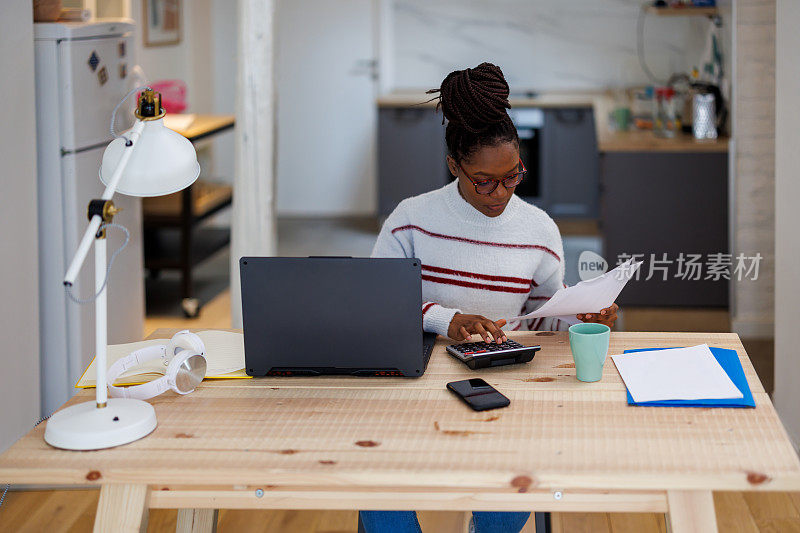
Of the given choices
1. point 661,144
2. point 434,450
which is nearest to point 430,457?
point 434,450

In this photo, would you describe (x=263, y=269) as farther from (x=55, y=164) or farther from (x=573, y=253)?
(x=573, y=253)

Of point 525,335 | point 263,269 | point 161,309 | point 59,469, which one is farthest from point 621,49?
point 59,469

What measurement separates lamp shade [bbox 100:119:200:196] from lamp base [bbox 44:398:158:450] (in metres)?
0.33

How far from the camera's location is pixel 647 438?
1320mm

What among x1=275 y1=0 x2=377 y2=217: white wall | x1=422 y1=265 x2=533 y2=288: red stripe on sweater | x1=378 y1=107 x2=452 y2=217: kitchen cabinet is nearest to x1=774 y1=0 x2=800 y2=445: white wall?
x1=422 y1=265 x2=533 y2=288: red stripe on sweater

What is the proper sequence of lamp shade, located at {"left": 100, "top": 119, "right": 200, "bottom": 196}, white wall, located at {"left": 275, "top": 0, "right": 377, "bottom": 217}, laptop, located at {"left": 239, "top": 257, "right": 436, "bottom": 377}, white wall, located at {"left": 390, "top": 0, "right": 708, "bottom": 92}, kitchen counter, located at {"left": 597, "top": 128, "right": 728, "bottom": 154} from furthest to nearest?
white wall, located at {"left": 275, "top": 0, "right": 377, "bottom": 217} < white wall, located at {"left": 390, "top": 0, "right": 708, "bottom": 92} < kitchen counter, located at {"left": 597, "top": 128, "right": 728, "bottom": 154} < laptop, located at {"left": 239, "top": 257, "right": 436, "bottom": 377} < lamp shade, located at {"left": 100, "top": 119, "right": 200, "bottom": 196}

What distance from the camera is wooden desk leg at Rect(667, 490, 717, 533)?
1.22 m

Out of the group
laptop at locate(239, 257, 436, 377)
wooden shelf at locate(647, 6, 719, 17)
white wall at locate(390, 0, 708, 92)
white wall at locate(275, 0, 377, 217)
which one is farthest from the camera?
white wall at locate(275, 0, 377, 217)

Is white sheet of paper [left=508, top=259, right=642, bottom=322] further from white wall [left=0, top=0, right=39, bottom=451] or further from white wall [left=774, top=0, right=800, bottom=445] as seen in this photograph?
white wall [left=0, top=0, right=39, bottom=451]

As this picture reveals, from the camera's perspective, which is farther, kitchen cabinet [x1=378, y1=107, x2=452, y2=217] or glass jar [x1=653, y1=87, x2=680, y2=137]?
kitchen cabinet [x1=378, y1=107, x2=452, y2=217]

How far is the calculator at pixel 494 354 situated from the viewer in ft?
5.35

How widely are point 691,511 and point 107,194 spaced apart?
0.92m

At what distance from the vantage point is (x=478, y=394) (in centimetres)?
149

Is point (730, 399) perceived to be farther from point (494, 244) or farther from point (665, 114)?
point (665, 114)
